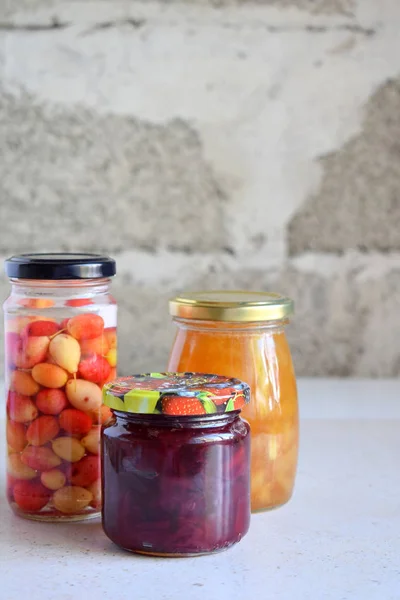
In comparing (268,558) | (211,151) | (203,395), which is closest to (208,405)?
(203,395)

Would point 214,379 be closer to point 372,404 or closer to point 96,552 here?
point 96,552

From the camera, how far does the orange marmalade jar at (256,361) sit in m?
0.82

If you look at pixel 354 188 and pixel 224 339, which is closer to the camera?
pixel 224 339

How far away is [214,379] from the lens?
765mm

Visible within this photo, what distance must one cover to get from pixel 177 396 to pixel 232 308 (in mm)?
137

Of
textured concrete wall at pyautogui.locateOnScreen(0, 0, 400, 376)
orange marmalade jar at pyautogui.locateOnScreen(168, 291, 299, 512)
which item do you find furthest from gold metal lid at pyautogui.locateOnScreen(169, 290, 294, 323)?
textured concrete wall at pyautogui.locateOnScreen(0, 0, 400, 376)

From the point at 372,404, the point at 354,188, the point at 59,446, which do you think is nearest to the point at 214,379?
the point at 59,446

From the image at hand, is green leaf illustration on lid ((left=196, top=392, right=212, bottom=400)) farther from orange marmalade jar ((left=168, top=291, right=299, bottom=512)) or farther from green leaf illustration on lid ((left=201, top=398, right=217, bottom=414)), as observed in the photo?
orange marmalade jar ((left=168, top=291, right=299, bottom=512))

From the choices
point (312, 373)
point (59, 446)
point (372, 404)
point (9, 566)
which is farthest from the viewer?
point (312, 373)

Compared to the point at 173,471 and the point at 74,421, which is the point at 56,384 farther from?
the point at 173,471

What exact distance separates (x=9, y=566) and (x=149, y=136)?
0.79 m

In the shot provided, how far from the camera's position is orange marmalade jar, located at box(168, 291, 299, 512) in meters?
0.82

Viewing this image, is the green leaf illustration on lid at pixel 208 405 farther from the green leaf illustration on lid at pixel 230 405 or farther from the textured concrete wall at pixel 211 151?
the textured concrete wall at pixel 211 151

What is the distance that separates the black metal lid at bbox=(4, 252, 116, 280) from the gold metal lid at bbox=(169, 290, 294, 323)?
0.08 meters
